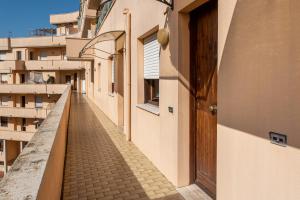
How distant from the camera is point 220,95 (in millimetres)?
3236

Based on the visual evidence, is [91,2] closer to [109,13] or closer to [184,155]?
[109,13]

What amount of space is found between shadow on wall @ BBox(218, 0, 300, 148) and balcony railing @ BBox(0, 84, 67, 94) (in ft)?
114

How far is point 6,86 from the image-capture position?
3653 centimetres

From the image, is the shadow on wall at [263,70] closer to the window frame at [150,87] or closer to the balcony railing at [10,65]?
the window frame at [150,87]

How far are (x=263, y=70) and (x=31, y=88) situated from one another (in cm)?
3785

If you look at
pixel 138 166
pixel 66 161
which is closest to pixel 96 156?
pixel 66 161

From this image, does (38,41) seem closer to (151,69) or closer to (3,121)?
(3,121)

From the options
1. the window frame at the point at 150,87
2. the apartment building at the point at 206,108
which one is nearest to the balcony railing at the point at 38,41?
the apartment building at the point at 206,108

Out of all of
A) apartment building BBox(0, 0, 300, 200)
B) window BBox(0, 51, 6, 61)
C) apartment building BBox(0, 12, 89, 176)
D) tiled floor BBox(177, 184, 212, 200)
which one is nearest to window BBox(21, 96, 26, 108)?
apartment building BBox(0, 12, 89, 176)

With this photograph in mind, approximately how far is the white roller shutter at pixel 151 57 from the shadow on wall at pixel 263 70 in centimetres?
308

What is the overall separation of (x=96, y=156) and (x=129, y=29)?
13.0 ft

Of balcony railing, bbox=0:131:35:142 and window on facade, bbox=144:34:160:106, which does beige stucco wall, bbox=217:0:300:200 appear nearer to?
window on facade, bbox=144:34:160:106

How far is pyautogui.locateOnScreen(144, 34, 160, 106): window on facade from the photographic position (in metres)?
6.17

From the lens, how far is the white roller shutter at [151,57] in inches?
241
